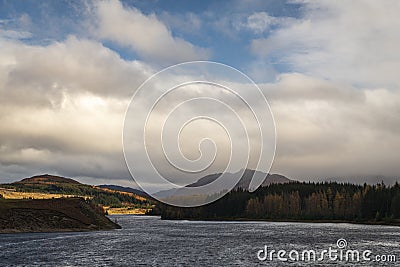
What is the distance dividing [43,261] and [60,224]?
91.2 meters

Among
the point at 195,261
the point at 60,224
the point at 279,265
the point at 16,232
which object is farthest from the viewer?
the point at 60,224

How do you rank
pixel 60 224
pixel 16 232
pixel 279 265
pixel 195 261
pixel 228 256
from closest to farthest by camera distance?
pixel 279 265 → pixel 195 261 → pixel 228 256 → pixel 16 232 → pixel 60 224

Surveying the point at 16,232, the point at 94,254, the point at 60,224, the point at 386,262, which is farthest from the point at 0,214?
the point at 386,262

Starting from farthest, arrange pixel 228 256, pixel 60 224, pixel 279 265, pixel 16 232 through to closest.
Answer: pixel 60 224 → pixel 16 232 → pixel 228 256 → pixel 279 265

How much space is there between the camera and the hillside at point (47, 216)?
14900cm

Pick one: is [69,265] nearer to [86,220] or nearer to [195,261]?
[195,261]

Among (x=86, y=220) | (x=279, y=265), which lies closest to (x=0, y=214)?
(x=86, y=220)

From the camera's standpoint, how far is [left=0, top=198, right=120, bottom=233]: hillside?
149m

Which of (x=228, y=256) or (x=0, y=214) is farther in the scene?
(x=0, y=214)

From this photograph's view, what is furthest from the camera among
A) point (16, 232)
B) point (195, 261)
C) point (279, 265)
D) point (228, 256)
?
point (16, 232)

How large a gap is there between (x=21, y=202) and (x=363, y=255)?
4682 inches

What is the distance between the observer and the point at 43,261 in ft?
231

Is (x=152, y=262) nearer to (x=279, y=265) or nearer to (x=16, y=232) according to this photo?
(x=279, y=265)

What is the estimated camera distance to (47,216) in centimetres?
15662
